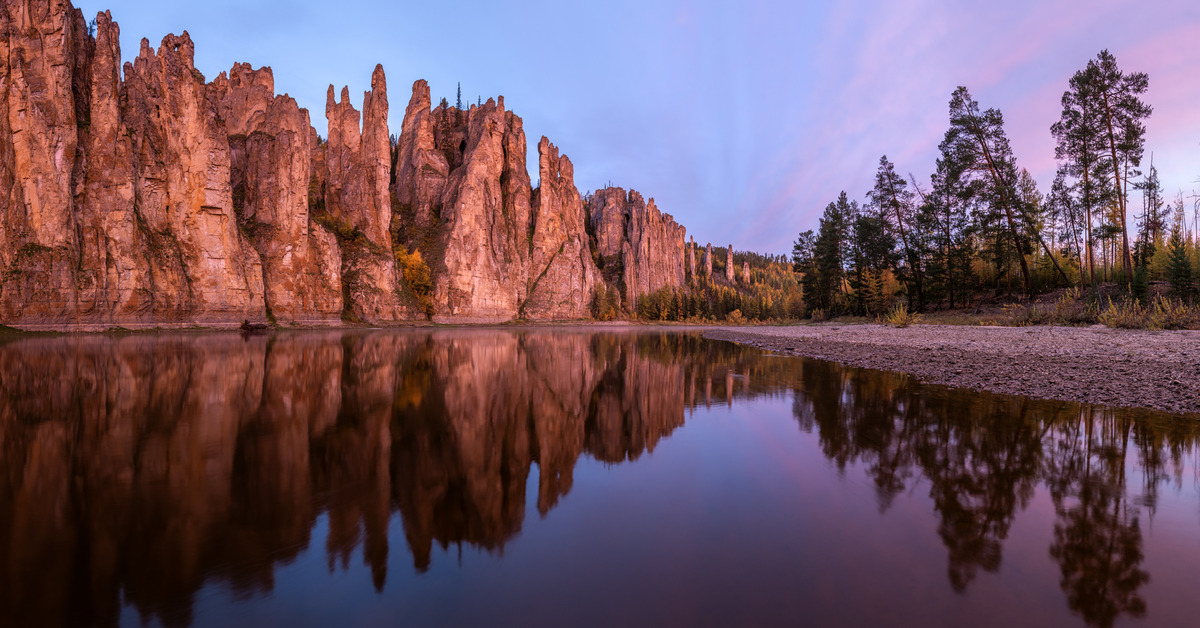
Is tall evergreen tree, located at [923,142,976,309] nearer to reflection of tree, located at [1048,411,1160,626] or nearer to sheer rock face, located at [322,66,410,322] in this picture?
reflection of tree, located at [1048,411,1160,626]

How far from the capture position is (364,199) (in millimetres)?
74250

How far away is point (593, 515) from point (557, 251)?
108 m

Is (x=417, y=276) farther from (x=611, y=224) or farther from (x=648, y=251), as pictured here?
(x=648, y=251)

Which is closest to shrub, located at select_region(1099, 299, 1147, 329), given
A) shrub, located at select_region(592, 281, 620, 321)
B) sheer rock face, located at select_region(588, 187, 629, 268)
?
shrub, located at select_region(592, 281, 620, 321)

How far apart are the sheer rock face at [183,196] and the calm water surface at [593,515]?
149ft

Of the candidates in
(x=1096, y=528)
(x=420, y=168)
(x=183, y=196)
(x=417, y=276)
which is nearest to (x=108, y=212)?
(x=183, y=196)

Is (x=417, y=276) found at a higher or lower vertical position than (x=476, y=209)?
lower

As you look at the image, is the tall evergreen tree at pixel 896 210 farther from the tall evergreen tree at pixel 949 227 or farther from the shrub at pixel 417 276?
the shrub at pixel 417 276

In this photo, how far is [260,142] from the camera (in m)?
59.5

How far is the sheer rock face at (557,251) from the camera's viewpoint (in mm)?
106312

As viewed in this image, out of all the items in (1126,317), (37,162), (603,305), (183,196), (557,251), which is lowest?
(1126,317)

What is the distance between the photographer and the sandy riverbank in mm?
10844

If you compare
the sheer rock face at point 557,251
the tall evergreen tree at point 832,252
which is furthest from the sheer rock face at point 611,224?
the tall evergreen tree at point 832,252

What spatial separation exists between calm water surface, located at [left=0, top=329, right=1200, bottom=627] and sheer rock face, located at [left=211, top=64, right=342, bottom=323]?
5320cm
